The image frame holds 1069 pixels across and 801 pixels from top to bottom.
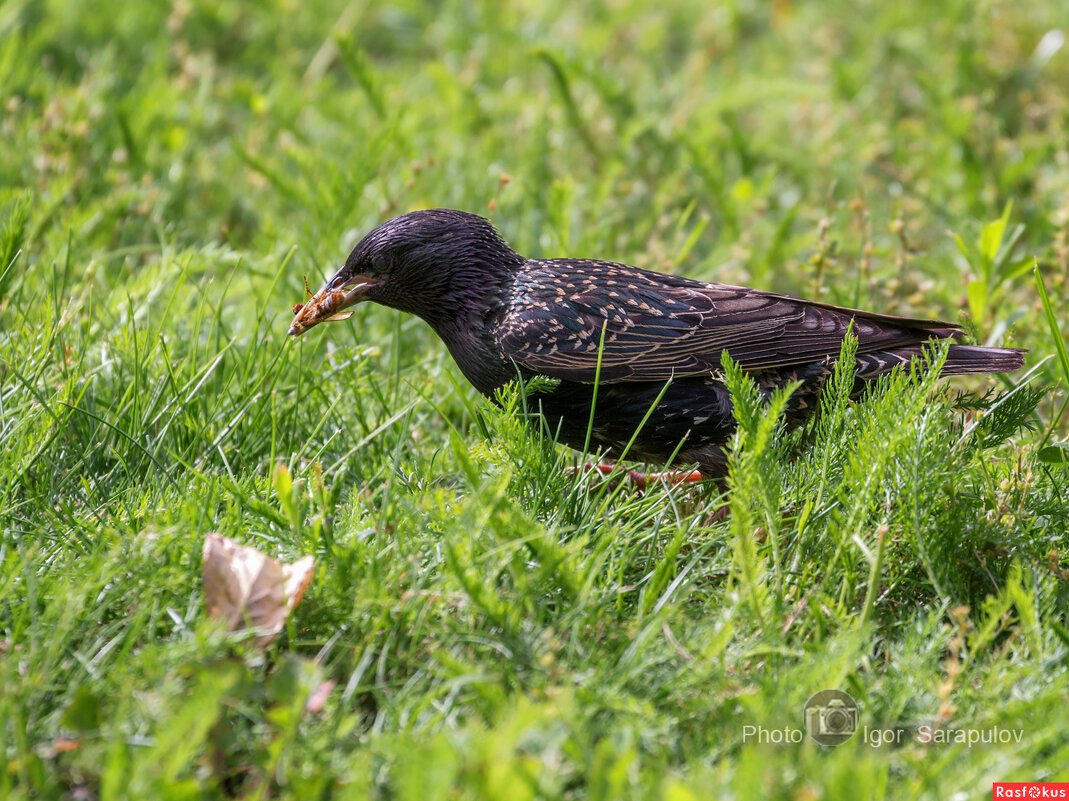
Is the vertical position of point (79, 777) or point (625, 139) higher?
point (625, 139)

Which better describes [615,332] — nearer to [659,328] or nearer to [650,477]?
[659,328]

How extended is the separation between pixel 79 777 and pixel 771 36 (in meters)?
7.29

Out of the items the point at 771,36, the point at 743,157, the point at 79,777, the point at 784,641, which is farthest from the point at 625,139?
the point at 79,777

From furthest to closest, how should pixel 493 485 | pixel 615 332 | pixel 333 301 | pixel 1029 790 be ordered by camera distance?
pixel 333 301, pixel 615 332, pixel 493 485, pixel 1029 790

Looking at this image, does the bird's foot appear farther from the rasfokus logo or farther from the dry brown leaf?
the rasfokus logo

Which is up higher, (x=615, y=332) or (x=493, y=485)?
(x=615, y=332)

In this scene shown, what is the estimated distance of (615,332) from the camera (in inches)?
151

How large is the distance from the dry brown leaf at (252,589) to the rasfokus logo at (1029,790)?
1.70m

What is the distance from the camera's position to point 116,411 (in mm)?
3635

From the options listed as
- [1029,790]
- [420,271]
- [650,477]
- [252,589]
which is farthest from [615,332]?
[1029,790]

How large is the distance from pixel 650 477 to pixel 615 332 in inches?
21.2

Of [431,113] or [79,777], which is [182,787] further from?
[431,113]

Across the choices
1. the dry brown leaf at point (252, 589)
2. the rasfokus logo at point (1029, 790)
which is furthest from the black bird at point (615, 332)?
the rasfokus logo at point (1029, 790)

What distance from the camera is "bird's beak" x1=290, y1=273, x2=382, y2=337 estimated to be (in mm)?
3975
